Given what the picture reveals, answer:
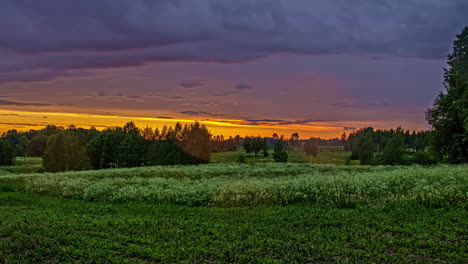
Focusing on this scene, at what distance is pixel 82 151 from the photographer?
3179 inches

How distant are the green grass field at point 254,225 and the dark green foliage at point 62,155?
5440 cm

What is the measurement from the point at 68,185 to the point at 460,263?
31047mm

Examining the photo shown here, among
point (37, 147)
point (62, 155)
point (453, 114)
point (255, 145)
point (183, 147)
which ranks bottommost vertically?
point (37, 147)

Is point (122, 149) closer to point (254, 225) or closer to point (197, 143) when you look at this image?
point (197, 143)

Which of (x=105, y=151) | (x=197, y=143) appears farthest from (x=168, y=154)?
(x=105, y=151)

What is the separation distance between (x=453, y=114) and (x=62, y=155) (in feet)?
271

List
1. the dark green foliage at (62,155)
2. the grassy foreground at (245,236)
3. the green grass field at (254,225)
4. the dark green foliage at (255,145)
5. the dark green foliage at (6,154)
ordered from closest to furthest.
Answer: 1. the grassy foreground at (245,236)
2. the green grass field at (254,225)
3. the dark green foliage at (62,155)
4. the dark green foliage at (6,154)
5. the dark green foliage at (255,145)

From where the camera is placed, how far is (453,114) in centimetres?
5959

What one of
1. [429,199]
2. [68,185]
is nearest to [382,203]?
[429,199]

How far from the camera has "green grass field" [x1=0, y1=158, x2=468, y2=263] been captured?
37.5 feet

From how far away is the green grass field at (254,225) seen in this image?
11.4 metres

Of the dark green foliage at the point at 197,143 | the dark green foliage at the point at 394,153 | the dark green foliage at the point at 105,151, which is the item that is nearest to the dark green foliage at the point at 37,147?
the dark green foliage at the point at 105,151

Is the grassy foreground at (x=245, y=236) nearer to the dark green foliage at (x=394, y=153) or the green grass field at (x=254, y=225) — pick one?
the green grass field at (x=254, y=225)

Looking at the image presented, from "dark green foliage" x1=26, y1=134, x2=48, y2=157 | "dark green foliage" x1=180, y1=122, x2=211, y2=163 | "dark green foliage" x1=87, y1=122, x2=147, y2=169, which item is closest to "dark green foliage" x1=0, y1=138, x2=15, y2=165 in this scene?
"dark green foliage" x1=87, y1=122, x2=147, y2=169
